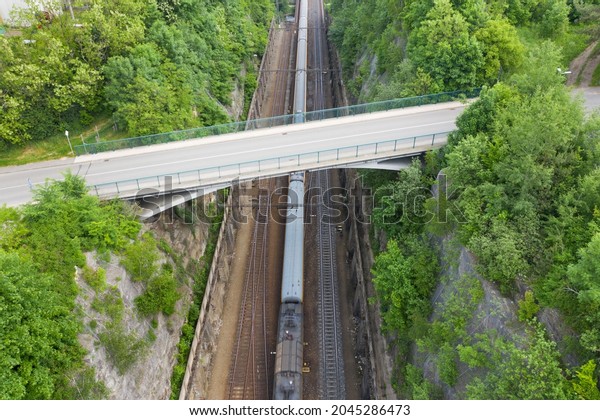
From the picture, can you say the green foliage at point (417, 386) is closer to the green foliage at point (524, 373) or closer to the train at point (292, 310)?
the green foliage at point (524, 373)

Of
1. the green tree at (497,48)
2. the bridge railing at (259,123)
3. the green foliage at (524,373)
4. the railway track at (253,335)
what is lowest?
the railway track at (253,335)

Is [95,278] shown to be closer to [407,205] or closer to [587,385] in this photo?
[407,205]

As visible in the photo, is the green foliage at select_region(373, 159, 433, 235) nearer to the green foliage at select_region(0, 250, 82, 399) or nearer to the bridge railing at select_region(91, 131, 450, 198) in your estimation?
the bridge railing at select_region(91, 131, 450, 198)

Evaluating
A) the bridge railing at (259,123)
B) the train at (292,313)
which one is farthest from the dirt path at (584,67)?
the train at (292,313)

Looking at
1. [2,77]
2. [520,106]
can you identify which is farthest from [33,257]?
[520,106]

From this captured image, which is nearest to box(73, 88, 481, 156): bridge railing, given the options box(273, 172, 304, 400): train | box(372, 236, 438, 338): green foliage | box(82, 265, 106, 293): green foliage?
box(273, 172, 304, 400): train

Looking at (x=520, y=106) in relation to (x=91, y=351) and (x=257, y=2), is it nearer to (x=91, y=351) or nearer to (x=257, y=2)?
(x=91, y=351)

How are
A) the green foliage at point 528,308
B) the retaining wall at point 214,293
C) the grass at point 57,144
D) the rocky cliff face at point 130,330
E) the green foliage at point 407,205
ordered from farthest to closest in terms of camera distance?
the grass at point 57,144 < the retaining wall at point 214,293 < the green foliage at point 407,205 < the rocky cliff face at point 130,330 < the green foliage at point 528,308
